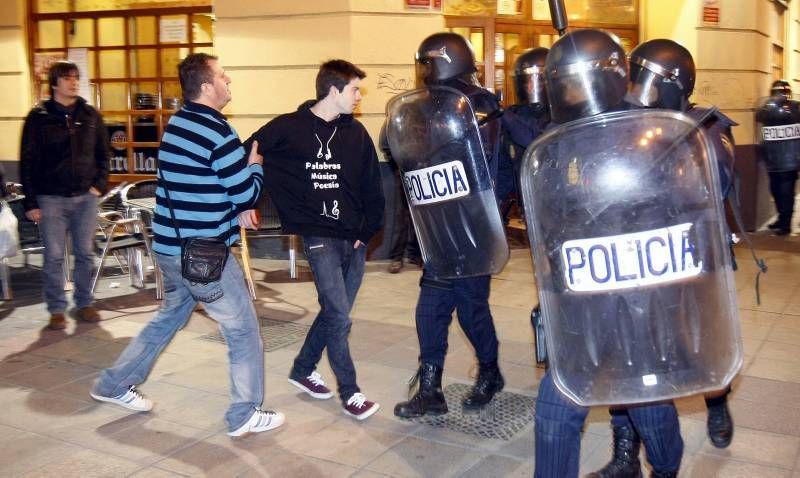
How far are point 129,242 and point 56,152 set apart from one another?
125 cm

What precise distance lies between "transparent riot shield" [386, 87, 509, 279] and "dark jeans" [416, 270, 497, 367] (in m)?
0.22

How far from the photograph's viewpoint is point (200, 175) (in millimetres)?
3982

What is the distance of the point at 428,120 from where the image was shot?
3980mm

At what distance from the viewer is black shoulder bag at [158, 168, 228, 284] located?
391 cm

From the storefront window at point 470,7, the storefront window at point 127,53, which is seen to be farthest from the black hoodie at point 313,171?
the storefront window at point 127,53

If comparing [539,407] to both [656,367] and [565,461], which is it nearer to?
[565,461]

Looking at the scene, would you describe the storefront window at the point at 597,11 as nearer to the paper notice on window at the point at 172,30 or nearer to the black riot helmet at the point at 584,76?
the paper notice on window at the point at 172,30

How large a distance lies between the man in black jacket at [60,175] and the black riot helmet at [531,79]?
3730mm

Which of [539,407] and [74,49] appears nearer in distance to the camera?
[539,407]

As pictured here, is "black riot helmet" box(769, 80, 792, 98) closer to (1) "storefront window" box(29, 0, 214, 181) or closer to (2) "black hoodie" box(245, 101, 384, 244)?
(1) "storefront window" box(29, 0, 214, 181)

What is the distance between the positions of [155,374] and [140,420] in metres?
0.80

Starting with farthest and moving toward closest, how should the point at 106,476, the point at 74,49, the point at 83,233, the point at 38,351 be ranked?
the point at 74,49 < the point at 83,233 < the point at 38,351 < the point at 106,476

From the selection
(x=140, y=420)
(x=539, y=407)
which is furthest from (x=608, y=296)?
(x=140, y=420)

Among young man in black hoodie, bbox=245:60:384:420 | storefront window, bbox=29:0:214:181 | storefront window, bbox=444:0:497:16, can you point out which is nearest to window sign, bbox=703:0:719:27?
storefront window, bbox=444:0:497:16
